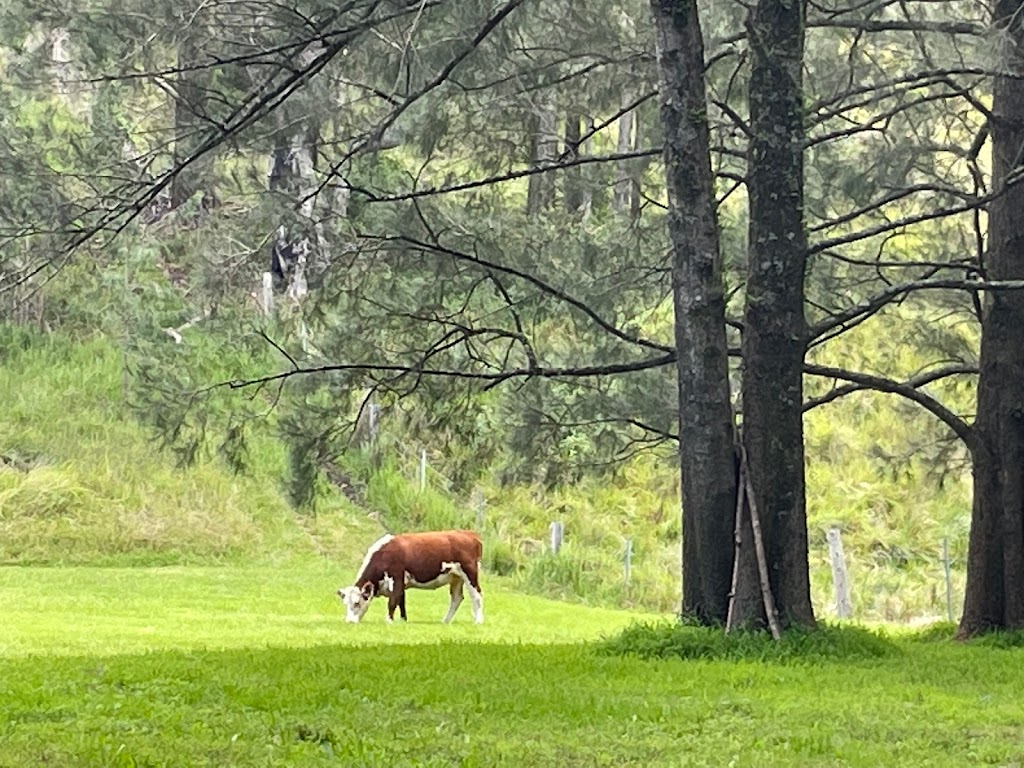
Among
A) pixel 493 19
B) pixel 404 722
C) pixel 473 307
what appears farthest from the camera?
pixel 473 307

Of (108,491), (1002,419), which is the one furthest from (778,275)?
(108,491)

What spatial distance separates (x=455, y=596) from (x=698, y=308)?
7847 millimetres

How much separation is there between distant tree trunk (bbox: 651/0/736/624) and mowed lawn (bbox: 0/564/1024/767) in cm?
123

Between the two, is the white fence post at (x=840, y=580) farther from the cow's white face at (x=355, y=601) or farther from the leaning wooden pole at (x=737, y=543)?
the leaning wooden pole at (x=737, y=543)

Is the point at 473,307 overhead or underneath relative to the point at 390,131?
underneath

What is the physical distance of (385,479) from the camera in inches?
1179

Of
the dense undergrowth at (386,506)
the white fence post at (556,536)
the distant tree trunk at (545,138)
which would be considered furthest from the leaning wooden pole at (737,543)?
the white fence post at (556,536)

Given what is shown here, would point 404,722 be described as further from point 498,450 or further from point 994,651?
point 498,450

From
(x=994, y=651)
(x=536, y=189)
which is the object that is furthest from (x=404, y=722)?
(x=536, y=189)

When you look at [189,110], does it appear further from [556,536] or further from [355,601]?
[556,536]

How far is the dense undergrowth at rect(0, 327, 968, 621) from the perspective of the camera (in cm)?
2566

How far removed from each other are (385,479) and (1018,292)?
17668 millimetres

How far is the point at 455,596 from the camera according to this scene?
18.4 metres

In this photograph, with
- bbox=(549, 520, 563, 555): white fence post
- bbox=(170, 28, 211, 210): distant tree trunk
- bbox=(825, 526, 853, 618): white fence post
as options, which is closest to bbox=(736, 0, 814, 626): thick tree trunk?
bbox=(170, 28, 211, 210): distant tree trunk
